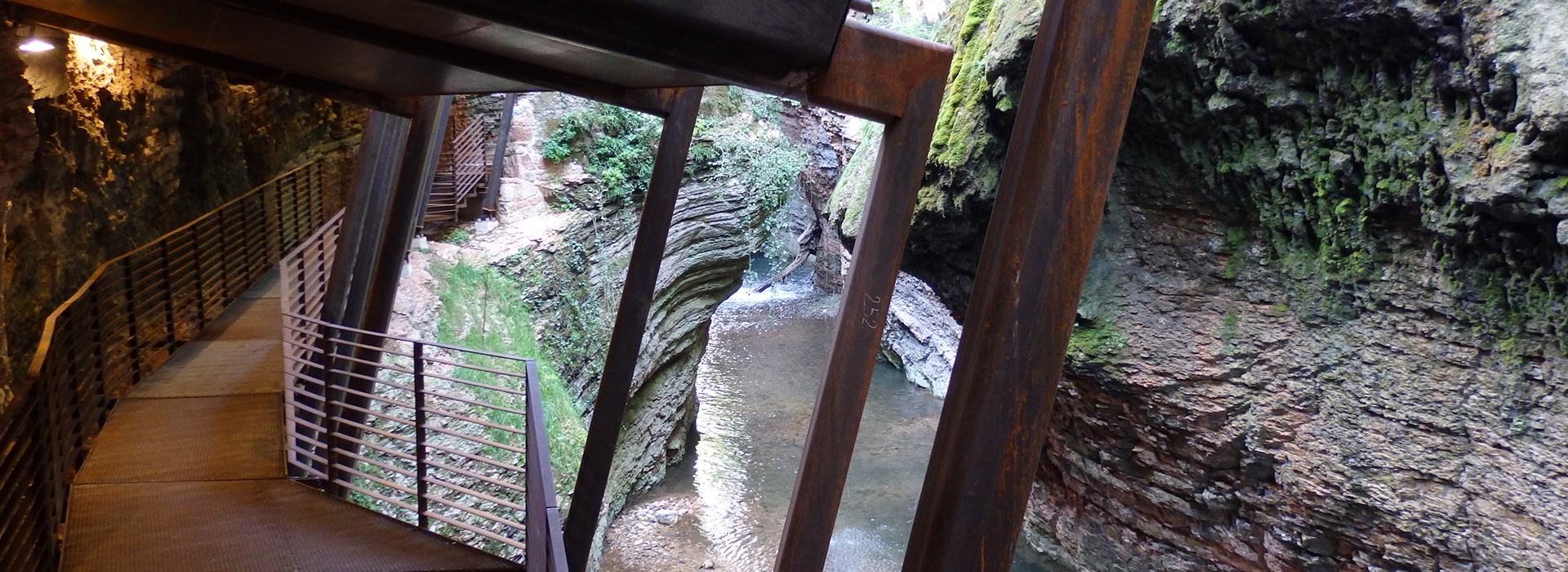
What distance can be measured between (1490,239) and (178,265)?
11285mm

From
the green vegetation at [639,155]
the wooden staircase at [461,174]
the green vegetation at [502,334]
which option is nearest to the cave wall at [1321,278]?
the green vegetation at [639,155]

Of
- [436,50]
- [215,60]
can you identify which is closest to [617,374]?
[436,50]

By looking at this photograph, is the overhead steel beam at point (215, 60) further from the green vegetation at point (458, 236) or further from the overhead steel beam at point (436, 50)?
the green vegetation at point (458, 236)

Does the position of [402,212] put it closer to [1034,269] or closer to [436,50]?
[436,50]

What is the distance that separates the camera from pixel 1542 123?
553 centimetres

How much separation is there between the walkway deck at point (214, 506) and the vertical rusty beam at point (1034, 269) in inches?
87.5

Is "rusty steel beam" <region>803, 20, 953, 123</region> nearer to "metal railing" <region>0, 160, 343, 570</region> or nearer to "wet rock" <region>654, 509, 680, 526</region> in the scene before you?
"metal railing" <region>0, 160, 343, 570</region>

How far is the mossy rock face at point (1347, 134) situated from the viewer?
19.2 feet

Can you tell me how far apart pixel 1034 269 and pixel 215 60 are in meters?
5.42

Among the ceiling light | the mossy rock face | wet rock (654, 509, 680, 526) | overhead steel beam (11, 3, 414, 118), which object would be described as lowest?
wet rock (654, 509, 680, 526)

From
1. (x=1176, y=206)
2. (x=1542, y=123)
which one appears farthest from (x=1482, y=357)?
(x=1176, y=206)

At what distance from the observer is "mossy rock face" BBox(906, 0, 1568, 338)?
19.2 ft

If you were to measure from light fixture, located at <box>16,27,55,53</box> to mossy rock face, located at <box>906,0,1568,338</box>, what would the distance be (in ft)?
Result: 23.9

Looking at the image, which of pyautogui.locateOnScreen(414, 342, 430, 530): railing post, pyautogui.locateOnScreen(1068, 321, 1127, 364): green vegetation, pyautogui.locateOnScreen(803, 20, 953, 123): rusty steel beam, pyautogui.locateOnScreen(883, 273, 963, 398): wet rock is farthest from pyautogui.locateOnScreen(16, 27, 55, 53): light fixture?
pyautogui.locateOnScreen(883, 273, 963, 398): wet rock
